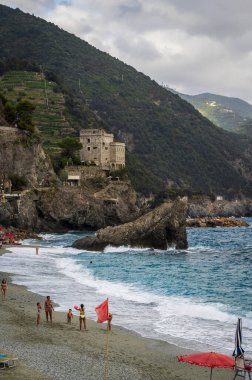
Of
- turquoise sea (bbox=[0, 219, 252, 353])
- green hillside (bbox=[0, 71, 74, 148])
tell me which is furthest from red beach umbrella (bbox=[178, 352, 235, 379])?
green hillside (bbox=[0, 71, 74, 148])

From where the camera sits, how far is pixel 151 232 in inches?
2261

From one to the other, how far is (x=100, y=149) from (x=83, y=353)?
91726 millimetres

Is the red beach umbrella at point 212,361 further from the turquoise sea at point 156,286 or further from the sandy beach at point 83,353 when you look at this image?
the turquoise sea at point 156,286

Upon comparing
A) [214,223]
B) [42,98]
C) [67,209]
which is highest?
[42,98]

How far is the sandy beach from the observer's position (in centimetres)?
1558

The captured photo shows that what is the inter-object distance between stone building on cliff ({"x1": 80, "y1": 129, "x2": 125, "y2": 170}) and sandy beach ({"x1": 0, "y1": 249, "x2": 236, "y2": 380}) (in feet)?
281

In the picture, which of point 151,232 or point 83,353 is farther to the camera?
point 151,232

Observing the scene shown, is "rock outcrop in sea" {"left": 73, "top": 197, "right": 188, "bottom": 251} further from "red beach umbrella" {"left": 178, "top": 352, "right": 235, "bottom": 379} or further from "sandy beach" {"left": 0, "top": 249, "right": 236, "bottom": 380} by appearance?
"red beach umbrella" {"left": 178, "top": 352, "right": 235, "bottom": 379}

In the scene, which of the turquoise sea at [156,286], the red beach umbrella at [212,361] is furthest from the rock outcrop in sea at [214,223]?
the red beach umbrella at [212,361]

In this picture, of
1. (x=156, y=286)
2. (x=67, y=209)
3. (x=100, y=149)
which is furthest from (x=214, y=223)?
(x=156, y=286)

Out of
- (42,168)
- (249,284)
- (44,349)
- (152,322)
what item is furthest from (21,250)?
(42,168)

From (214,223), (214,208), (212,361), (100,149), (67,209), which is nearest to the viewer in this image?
(212,361)

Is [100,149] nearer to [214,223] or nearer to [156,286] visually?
[214,223]

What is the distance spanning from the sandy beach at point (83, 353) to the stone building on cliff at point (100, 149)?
8576 centimetres
